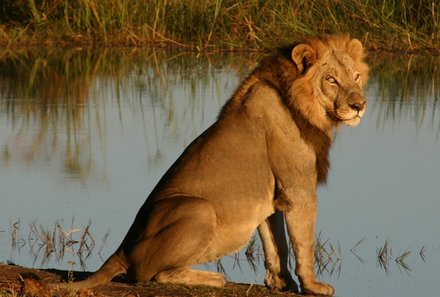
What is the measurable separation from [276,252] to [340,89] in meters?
0.94

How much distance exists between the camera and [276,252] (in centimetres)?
724

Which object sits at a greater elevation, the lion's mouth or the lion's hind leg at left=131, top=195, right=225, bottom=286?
the lion's mouth

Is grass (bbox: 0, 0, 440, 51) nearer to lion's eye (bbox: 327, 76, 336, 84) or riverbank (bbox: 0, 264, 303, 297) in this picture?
lion's eye (bbox: 327, 76, 336, 84)

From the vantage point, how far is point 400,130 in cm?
1330

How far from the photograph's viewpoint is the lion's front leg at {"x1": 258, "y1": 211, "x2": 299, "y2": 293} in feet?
23.7

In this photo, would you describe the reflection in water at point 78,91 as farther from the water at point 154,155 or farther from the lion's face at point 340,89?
the lion's face at point 340,89

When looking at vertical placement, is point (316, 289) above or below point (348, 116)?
below

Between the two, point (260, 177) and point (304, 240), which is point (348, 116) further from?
point (304, 240)

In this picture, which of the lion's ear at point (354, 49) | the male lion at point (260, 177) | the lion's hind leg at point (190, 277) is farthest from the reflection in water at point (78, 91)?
the lion's hind leg at point (190, 277)

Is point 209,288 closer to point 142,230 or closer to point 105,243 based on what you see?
point 142,230

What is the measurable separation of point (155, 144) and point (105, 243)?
12.6 ft

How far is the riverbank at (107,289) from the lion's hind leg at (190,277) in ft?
0.12

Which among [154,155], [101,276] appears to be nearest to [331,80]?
[101,276]

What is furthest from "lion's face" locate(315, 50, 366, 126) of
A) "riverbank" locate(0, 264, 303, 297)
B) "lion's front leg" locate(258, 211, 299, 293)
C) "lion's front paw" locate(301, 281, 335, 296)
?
"riverbank" locate(0, 264, 303, 297)
